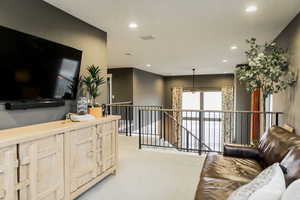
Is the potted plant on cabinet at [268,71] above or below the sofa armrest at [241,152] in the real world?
above

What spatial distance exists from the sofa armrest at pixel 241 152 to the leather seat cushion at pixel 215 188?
0.94 metres

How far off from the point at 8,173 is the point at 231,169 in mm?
2118

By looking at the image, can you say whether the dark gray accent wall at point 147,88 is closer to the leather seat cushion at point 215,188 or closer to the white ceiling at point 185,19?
the white ceiling at point 185,19

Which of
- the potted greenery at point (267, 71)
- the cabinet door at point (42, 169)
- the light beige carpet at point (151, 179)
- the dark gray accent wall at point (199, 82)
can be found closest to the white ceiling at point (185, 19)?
the potted greenery at point (267, 71)

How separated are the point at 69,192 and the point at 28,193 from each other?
52cm

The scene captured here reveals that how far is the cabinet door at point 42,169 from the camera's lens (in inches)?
66.2

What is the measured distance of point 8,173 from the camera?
5.09 feet

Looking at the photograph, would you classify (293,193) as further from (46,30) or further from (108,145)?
(46,30)

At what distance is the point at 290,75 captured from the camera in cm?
317

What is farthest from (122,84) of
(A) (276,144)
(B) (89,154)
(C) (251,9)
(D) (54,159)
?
(A) (276,144)

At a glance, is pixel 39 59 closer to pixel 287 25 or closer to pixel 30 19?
pixel 30 19

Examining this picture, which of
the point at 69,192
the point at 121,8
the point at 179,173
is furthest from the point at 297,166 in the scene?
the point at 121,8

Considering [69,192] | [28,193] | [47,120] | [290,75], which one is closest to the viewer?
[28,193]

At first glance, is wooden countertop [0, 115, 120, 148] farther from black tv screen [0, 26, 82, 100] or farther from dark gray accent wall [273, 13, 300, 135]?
dark gray accent wall [273, 13, 300, 135]
